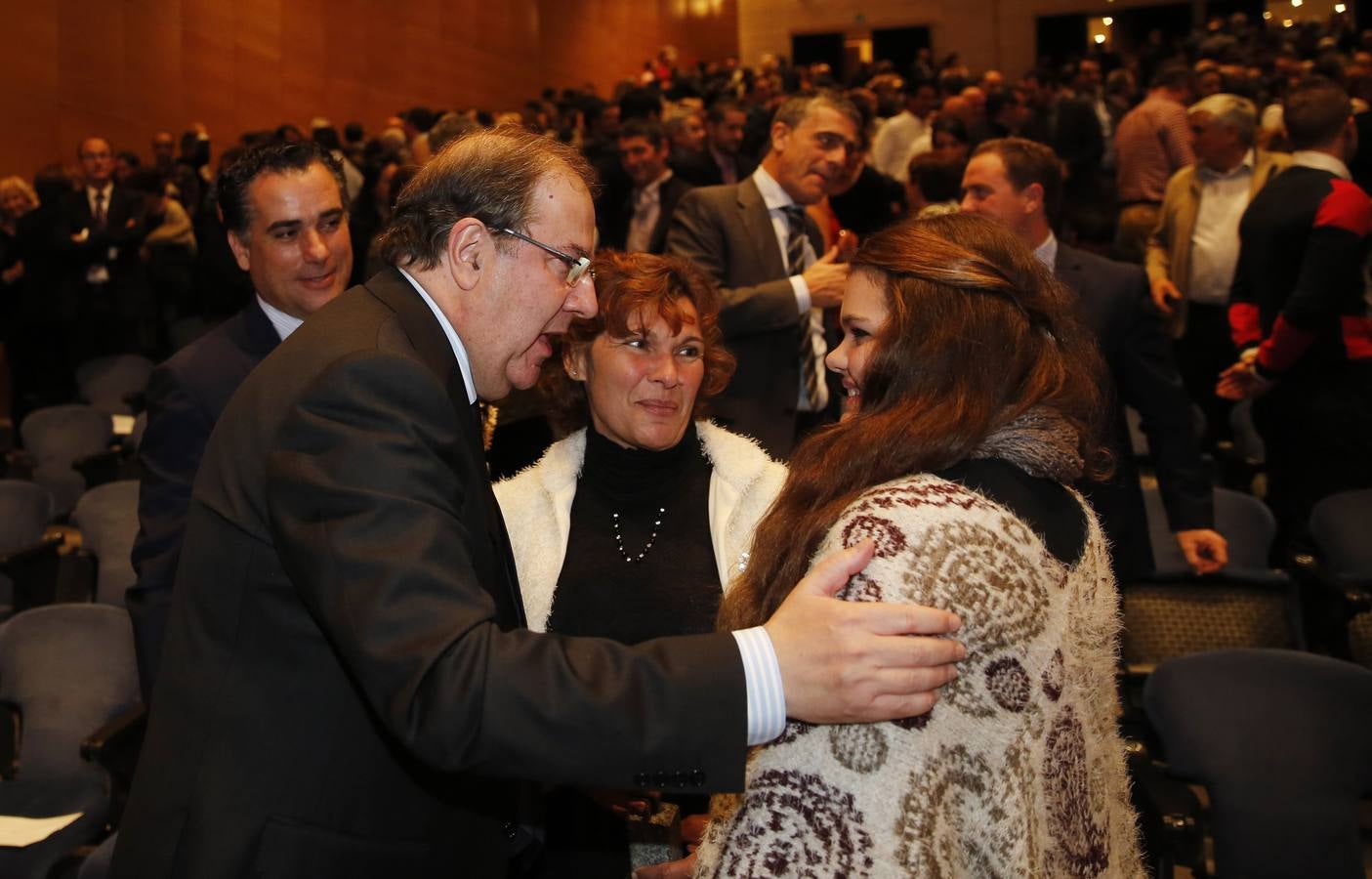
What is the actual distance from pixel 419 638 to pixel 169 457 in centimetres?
136

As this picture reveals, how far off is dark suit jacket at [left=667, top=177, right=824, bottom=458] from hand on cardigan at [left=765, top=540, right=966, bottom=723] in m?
2.36

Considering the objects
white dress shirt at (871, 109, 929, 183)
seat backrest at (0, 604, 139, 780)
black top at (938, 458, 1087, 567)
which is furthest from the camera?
white dress shirt at (871, 109, 929, 183)

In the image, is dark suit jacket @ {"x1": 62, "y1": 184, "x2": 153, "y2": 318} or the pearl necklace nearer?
the pearl necklace

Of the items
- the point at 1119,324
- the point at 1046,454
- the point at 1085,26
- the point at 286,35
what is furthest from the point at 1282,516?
the point at 1085,26

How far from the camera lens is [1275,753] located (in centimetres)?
276

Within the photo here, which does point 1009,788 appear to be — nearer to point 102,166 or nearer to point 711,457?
point 711,457

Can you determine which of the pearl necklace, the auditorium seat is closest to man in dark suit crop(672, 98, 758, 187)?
the auditorium seat

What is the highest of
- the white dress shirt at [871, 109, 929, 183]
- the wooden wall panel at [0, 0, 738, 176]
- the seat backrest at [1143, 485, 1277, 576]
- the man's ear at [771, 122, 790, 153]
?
the wooden wall panel at [0, 0, 738, 176]

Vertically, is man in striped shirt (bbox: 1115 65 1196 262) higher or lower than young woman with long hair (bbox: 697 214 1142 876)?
higher

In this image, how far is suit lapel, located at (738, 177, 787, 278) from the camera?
4012mm

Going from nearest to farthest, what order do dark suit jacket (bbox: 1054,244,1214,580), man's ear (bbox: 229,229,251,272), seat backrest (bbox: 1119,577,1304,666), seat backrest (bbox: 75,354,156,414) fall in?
man's ear (bbox: 229,229,251,272)
dark suit jacket (bbox: 1054,244,1214,580)
seat backrest (bbox: 1119,577,1304,666)
seat backrest (bbox: 75,354,156,414)

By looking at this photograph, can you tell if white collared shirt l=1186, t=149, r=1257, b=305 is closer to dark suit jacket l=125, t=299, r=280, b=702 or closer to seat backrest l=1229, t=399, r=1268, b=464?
seat backrest l=1229, t=399, r=1268, b=464

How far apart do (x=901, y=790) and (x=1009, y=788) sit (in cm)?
14

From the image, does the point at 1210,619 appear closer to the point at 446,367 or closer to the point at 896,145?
the point at 446,367
